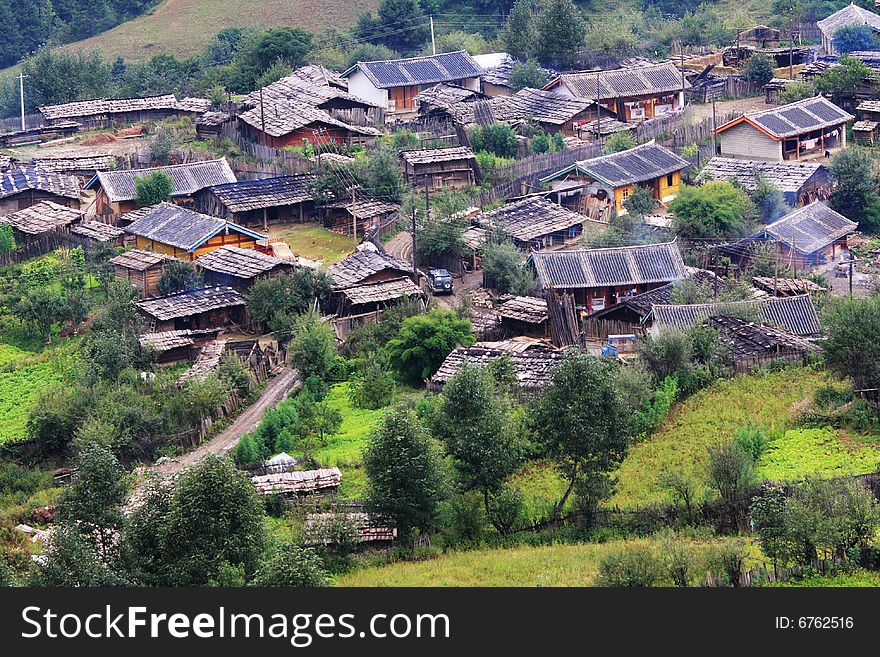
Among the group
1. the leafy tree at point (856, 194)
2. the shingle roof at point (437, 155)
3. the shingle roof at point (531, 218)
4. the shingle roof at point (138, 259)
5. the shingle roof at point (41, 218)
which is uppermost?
the shingle roof at point (41, 218)

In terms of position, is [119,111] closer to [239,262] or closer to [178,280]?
[178,280]

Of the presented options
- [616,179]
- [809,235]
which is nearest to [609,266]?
[809,235]

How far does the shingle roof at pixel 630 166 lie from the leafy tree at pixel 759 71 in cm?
1406

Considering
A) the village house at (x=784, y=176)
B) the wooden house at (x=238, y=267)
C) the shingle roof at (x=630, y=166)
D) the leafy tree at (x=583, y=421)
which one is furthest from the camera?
the shingle roof at (x=630, y=166)

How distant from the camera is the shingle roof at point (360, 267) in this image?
1827 inches

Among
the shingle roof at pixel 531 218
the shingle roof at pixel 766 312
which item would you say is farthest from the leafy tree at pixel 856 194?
the shingle roof at pixel 766 312

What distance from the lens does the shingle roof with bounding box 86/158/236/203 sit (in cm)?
5528

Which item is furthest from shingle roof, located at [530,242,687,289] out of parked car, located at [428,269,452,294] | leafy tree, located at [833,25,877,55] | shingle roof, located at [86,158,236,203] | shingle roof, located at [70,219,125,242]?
leafy tree, located at [833,25,877,55]

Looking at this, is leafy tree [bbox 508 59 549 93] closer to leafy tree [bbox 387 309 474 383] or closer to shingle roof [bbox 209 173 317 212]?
shingle roof [bbox 209 173 317 212]

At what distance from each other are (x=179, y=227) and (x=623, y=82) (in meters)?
25.5

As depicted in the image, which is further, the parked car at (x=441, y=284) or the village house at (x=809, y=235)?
the village house at (x=809, y=235)

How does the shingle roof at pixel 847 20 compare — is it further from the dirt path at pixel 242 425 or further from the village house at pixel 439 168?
the dirt path at pixel 242 425

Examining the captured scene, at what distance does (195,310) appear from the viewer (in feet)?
146

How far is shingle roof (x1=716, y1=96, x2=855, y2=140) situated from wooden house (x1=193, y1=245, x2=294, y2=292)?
908 inches
